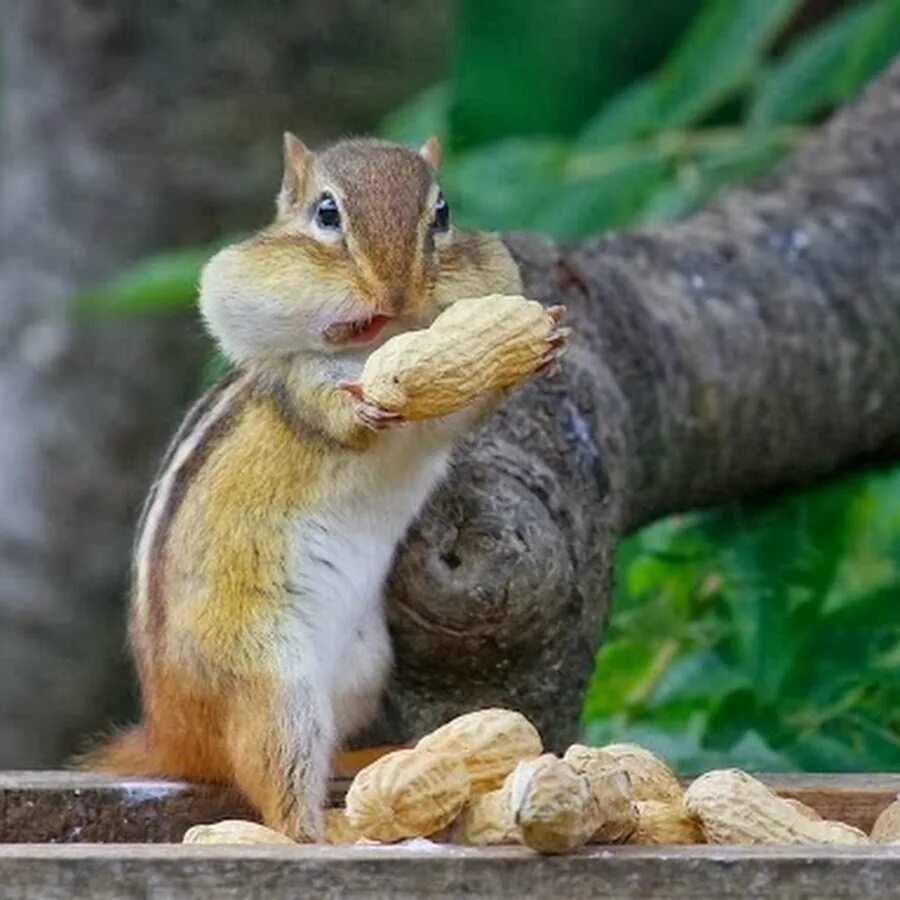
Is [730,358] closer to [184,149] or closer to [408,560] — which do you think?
[408,560]

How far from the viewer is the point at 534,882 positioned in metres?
1.74

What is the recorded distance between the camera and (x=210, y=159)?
4094 millimetres

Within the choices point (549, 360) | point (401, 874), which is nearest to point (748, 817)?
point (401, 874)

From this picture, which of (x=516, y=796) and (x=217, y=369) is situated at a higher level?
(x=217, y=369)

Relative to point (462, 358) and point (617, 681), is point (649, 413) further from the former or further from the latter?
point (462, 358)

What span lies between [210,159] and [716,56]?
3.28 feet

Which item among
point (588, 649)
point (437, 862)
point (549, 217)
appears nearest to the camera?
point (437, 862)

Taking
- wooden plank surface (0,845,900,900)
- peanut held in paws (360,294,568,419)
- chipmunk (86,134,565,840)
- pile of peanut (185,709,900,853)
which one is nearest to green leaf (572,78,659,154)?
chipmunk (86,134,565,840)

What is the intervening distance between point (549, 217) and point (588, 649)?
0.98 m

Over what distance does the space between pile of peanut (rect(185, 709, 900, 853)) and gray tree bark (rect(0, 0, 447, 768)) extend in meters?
2.00

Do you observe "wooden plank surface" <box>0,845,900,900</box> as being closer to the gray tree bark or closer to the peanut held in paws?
the peanut held in paws

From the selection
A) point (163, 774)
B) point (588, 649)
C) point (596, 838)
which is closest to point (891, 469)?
point (588, 649)

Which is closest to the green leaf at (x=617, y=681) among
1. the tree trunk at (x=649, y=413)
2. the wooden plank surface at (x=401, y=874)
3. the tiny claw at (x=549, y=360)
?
the tree trunk at (x=649, y=413)

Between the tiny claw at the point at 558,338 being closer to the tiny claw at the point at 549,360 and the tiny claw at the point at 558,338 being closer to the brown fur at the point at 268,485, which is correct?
the tiny claw at the point at 549,360
